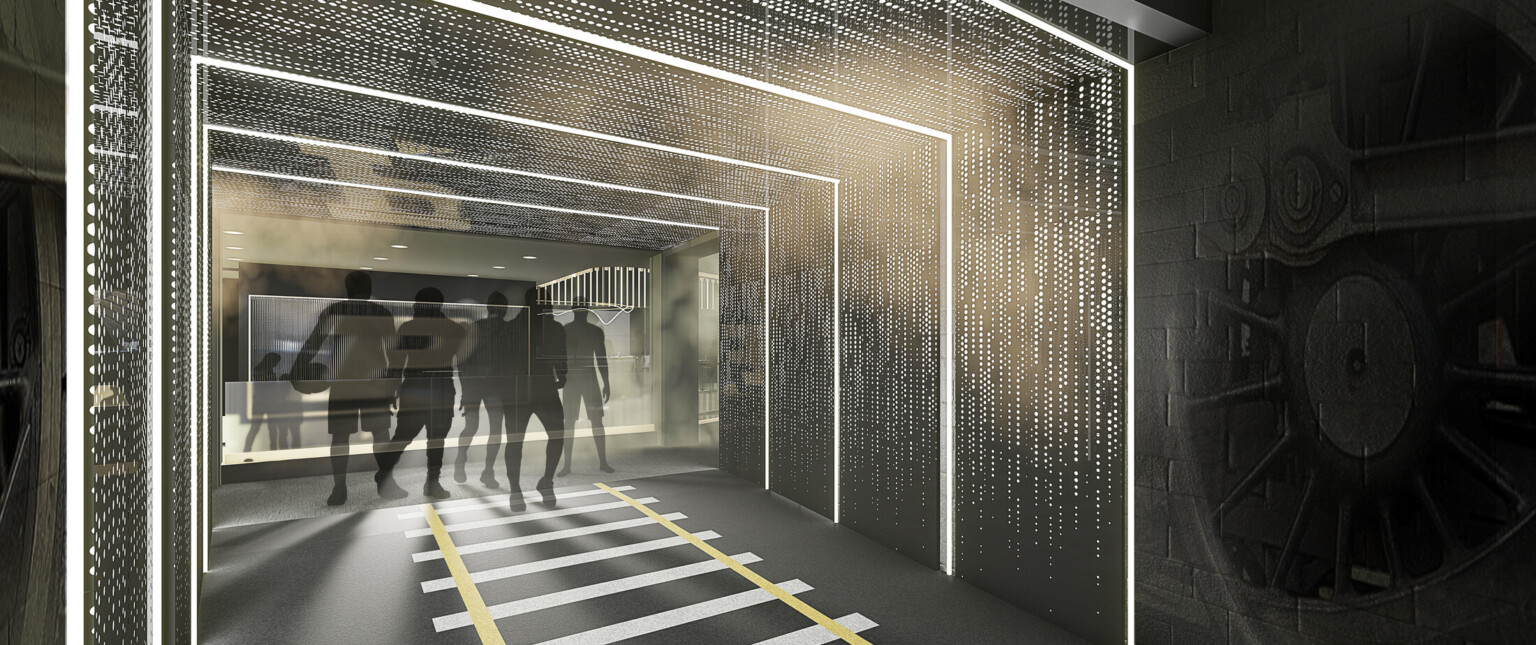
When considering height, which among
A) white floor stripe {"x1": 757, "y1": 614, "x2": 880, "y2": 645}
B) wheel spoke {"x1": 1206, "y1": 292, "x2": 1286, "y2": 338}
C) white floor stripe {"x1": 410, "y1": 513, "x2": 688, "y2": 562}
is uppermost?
wheel spoke {"x1": 1206, "y1": 292, "x2": 1286, "y2": 338}

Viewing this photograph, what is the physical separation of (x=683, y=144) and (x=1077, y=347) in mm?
2439

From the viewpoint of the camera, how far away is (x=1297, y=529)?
1977 mm

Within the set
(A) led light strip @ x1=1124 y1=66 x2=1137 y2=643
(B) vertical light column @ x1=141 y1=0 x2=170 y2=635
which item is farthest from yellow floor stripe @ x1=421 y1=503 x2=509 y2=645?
(A) led light strip @ x1=1124 y1=66 x2=1137 y2=643

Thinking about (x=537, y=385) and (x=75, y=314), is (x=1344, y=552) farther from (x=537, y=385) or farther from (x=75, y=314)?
(x=537, y=385)

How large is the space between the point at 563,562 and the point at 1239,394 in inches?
134

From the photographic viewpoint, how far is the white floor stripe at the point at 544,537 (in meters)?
3.64

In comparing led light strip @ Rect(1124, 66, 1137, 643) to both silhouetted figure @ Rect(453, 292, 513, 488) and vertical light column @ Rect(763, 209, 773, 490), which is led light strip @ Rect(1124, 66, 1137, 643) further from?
silhouetted figure @ Rect(453, 292, 513, 488)

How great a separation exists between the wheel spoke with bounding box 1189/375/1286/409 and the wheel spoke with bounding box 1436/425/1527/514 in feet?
1.35

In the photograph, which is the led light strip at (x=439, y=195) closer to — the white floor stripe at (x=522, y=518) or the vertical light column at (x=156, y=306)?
the white floor stripe at (x=522, y=518)

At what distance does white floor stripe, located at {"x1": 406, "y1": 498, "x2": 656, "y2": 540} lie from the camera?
13.5 ft

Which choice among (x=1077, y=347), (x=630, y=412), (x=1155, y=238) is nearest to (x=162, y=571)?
(x=1077, y=347)

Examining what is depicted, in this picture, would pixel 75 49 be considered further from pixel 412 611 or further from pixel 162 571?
pixel 412 611

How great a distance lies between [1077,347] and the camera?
259 cm

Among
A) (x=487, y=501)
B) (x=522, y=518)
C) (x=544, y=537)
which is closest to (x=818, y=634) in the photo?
(x=544, y=537)
